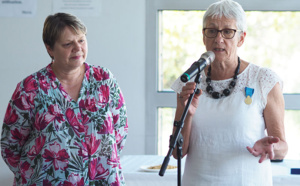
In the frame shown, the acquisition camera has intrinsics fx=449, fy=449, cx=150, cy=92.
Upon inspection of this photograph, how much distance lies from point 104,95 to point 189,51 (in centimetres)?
174

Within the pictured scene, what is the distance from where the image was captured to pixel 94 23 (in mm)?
3623

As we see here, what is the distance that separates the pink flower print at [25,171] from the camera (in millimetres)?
1975

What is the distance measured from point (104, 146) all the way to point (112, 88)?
28cm

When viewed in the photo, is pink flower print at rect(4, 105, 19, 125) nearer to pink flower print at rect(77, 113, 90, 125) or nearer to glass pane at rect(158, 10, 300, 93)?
pink flower print at rect(77, 113, 90, 125)

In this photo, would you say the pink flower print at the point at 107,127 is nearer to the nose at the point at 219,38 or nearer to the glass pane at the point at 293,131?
the nose at the point at 219,38

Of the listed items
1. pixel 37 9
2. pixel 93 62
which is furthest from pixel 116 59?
pixel 37 9

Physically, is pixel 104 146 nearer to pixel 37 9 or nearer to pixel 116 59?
pixel 116 59

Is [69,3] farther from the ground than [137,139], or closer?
farther from the ground

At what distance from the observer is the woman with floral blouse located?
1.92 m

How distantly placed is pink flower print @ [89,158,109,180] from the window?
1.68 m

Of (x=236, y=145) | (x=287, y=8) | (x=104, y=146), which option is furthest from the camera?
(x=287, y=8)

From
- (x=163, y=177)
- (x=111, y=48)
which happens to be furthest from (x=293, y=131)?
(x=111, y=48)

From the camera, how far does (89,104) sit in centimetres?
200

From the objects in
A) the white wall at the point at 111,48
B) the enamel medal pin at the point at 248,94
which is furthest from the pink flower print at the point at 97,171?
the white wall at the point at 111,48
